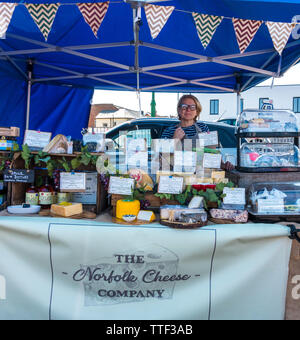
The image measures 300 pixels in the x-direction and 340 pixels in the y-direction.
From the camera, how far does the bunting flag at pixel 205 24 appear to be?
2.32 m

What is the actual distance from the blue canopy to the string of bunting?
54mm

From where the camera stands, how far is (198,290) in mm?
1521

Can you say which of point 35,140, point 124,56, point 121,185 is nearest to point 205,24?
point 121,185

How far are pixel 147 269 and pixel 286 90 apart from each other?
86.4ft

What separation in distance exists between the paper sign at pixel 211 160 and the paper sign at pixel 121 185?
21.5 inches

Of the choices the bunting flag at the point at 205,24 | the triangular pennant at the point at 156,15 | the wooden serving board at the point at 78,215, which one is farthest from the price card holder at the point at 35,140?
the bunting flag at the point at 205,24

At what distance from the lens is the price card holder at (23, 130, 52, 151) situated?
199 centimetres

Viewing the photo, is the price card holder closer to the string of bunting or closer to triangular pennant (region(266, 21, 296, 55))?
the string of bunting

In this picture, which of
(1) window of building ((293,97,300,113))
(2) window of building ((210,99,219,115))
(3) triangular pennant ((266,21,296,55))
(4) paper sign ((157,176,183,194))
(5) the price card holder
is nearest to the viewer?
(4) paper sign ((157,176,183,194))

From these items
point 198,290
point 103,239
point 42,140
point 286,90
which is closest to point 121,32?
point 42,140

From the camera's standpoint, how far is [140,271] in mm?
1508

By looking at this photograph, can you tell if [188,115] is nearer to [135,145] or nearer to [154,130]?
[135,145]

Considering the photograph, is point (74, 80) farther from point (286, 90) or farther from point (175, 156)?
point (286, 90)

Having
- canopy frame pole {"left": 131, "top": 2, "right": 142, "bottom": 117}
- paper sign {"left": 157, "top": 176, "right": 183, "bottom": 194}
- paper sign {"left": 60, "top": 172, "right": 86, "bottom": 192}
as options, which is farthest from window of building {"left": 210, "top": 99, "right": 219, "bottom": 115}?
paper sign {"left": 60, "top": 172, "right": 86, "bottom": 192}
